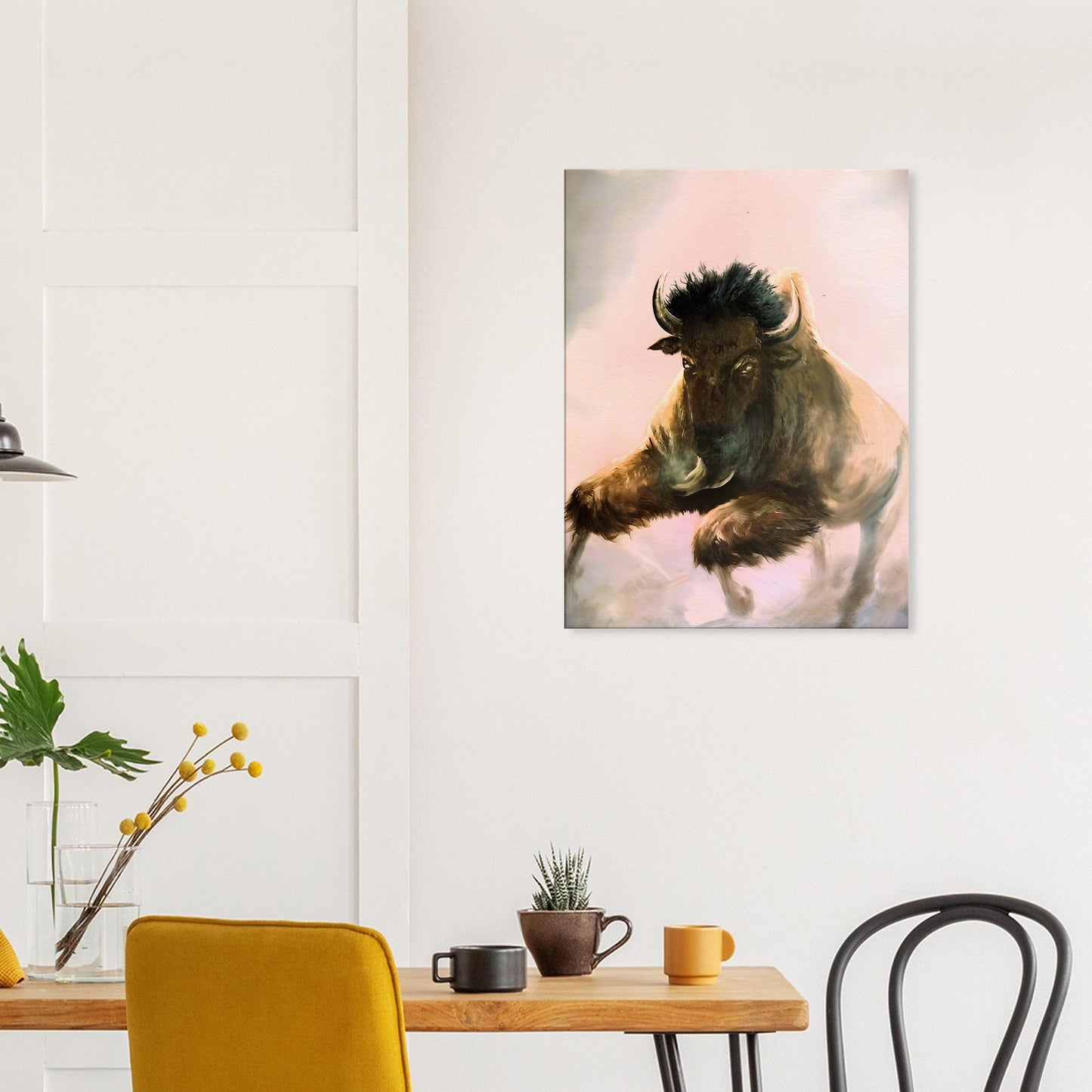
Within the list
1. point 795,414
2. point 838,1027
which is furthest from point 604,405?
point 838,1027

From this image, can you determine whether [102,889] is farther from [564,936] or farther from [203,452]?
[203,452]

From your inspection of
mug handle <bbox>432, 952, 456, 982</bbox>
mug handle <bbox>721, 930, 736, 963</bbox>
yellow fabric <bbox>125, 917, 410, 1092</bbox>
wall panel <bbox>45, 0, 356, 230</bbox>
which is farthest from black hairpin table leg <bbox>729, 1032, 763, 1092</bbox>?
wall panel <bbox>45, 0, 356, 230</bbox>

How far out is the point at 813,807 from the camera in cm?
249

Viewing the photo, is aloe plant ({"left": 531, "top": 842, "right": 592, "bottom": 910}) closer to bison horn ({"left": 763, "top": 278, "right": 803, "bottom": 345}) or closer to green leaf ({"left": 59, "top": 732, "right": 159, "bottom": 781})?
green leaf ({"left": 59, "top": 732, "right": 159, "bottom": 781})

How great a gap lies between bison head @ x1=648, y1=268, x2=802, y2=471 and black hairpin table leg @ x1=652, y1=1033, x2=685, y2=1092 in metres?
1.08

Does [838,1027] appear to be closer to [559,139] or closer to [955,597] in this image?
[955,597]

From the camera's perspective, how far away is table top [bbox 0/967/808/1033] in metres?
1.65

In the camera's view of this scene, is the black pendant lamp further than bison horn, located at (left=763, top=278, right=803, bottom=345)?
No

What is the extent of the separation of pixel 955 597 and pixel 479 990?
1287 millimetres

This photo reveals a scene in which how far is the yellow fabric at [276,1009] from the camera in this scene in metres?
1.41

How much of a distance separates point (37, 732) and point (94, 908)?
31cm

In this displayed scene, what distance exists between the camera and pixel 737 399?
2518 millimetres

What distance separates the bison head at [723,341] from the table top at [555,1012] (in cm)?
114

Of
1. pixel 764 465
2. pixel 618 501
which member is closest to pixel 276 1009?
pixel 618 501
